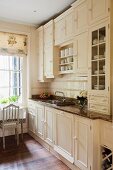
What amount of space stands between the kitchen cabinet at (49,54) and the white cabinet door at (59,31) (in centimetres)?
16

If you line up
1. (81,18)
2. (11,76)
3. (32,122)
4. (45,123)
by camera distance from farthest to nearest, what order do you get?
(11,76), (32,122), (45,123), (81,18)

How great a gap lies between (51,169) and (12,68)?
9.11 ft

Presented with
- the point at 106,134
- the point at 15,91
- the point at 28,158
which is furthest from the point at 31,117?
the point at 106,134

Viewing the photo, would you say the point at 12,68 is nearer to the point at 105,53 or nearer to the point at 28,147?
the point at 28,147

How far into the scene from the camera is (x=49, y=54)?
4.09 meters

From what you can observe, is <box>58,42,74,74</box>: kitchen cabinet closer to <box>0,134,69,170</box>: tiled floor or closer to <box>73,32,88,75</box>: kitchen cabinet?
<box>73,32,88,75</box>: kitchen cabinet

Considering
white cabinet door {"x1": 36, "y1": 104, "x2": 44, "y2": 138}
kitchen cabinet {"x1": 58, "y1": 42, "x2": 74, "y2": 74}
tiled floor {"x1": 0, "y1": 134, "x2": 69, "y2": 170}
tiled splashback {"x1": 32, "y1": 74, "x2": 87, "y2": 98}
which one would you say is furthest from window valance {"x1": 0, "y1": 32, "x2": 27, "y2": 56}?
tiled floor {"x1": 0, "y1": 134, "x2": 69, "y2": 170}

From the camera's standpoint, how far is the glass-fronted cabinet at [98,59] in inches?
100

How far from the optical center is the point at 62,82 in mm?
4195

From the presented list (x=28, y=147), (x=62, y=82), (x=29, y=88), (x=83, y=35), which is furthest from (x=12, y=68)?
(x=83, y=35)

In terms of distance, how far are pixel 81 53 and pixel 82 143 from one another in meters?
1.42

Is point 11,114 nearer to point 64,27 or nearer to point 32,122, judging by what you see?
point 32,122

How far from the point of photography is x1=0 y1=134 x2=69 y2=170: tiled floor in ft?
9.51

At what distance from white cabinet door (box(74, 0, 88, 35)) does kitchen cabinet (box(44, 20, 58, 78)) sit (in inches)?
36.4
